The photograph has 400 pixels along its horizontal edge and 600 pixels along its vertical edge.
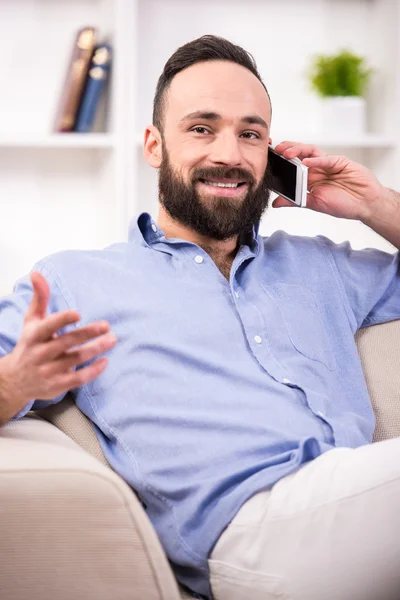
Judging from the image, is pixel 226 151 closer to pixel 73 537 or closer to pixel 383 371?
pixel 383 371

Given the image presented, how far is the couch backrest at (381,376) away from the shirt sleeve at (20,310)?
0.11 m

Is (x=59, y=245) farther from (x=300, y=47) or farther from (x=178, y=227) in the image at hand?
(x=178, y=227)

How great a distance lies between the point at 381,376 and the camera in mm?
1659

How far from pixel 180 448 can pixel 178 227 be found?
53 centimetres

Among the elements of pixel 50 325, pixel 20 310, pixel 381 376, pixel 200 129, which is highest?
pixel 200 129

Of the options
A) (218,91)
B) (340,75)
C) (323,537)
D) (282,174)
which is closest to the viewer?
(323,537)

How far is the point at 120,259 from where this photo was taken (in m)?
1.56

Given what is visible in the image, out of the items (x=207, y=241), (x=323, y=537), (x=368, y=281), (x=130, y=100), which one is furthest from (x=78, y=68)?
(x=323, y=537)

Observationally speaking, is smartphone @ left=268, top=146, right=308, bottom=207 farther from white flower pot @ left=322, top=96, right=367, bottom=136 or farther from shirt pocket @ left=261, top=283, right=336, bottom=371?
white flower pot @ left=322, top=96, right=367, bottom=136

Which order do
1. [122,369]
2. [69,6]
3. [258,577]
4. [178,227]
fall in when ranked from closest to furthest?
[258,577] < [122,369] < [178,227] < [69,6]

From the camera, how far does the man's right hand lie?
3.49 ft

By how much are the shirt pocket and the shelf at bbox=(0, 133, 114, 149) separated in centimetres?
136

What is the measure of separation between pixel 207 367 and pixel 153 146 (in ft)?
1.94

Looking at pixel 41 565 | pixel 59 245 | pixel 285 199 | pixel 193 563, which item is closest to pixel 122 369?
pixel 193 563
